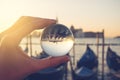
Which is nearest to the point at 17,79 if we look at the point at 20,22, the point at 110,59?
the point at 20,22

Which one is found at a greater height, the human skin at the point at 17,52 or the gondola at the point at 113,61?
the human skin at the point at 17,52

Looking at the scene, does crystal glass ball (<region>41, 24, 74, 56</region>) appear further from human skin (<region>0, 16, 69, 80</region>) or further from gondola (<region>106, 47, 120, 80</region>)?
gondola (<region>106, 47, 120, 80</region>)

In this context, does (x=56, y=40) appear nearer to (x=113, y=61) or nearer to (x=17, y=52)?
(x=17, y=52)

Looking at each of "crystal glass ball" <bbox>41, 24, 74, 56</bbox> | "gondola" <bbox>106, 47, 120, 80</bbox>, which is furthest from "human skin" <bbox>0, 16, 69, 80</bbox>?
"gondola" <bbox>106, 47, 120, 80</bbox>

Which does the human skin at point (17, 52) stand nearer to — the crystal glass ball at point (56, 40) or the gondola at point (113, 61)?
the crystal glass ball at point (56, 40)

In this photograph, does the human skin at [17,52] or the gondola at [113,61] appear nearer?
the human skin at [17,52]

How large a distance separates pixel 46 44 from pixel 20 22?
→ 8.7 inches

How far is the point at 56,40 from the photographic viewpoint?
171 cm

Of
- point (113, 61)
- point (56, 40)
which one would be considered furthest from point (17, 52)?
point (113, 61)

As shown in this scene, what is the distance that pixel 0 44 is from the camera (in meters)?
1.68

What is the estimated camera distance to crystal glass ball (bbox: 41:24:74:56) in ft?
5.65

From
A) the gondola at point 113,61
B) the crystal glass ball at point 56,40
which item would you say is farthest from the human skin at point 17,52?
the gondola at point 113,61

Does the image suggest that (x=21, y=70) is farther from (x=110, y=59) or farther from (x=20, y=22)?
(x=110, y=59)

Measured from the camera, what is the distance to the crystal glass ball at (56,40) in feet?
5.65
